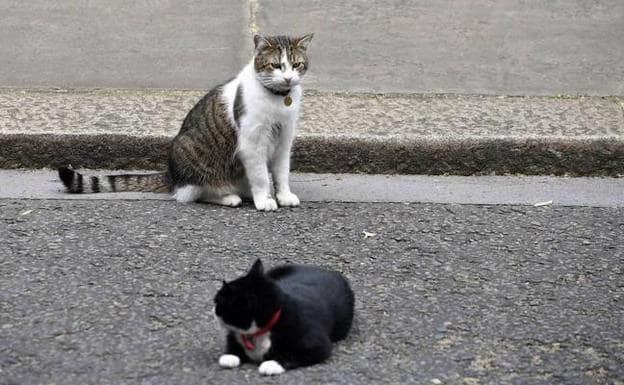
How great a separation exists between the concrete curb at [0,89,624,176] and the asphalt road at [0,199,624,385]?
21.6 inches

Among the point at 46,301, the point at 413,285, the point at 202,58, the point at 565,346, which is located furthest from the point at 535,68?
the point at 46,301

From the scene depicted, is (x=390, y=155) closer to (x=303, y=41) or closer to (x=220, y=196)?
(x=303, y=41)

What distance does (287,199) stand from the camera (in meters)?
5.25

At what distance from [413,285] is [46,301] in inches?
54.9

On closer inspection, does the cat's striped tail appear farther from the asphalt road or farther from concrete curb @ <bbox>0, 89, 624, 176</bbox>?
concrete curb @ <bbox>0, 89, 624, 176</bbox>

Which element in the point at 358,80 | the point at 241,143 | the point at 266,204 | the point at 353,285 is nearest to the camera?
the point at 353,285

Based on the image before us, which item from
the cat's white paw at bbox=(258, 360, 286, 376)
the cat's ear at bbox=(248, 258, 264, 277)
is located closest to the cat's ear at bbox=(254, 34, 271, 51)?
the cat's ear at bbox=(248, 258, 264, 277)

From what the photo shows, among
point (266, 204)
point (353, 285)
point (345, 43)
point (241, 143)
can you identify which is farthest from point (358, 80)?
point (353, 285)

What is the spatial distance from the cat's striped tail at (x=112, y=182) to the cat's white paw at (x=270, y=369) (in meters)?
2.20

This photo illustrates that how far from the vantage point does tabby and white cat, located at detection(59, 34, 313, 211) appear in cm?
525

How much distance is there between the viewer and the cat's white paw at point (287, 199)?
17.2 feet

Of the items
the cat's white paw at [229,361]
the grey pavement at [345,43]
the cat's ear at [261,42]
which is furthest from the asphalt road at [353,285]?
the grey pavement at [345,43]

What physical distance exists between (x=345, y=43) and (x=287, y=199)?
2.10 meters

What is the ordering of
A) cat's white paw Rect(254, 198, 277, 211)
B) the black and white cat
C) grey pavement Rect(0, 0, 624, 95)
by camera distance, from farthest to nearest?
grey pavement Rect(0, 0, 624, 95) → cat's white paw Rect(254, 198, 277, 211) → the black and white cat
